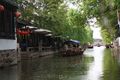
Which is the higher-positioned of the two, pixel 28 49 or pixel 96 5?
pixel 96 5

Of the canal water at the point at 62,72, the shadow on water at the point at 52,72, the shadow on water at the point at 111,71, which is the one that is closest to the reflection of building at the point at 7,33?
the canal water at the point at 62,72

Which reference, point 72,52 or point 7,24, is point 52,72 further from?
point 72,52

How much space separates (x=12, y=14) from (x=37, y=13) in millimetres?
19524

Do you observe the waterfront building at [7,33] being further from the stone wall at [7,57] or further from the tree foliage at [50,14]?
the tree foliage at [50,14]

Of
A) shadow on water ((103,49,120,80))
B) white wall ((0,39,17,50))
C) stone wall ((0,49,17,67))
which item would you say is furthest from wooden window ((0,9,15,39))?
shadow on water ((103,49,120,80))

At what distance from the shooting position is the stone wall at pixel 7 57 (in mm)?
27986

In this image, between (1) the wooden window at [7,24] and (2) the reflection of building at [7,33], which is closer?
(2) the reflection of building at [7,33]

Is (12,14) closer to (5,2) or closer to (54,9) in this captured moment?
(5,2)

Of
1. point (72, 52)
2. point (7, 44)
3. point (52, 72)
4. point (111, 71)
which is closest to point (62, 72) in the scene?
point (52, 72)

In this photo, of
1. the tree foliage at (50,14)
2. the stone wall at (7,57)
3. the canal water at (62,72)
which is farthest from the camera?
the tree foliage at (50,14)

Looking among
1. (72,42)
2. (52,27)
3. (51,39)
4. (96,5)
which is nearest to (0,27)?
(96,5)

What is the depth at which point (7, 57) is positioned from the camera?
28969mm

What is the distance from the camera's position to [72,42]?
73.4 metres

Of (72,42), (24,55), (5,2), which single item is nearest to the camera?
(5,2)
